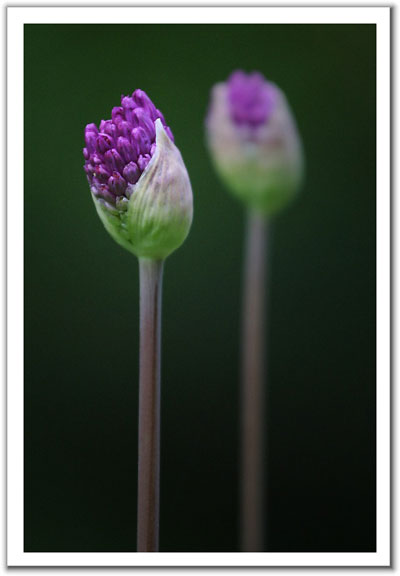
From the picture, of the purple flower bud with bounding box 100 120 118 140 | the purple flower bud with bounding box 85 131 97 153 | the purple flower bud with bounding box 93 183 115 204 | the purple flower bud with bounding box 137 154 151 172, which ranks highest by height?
the purple flower bud with bounding box 100 120 118 140

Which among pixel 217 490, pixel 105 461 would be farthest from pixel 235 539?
pixel 105 461

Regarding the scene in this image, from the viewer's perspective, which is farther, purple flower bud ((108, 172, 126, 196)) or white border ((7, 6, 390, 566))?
white border ((7, 6, 390, 566))

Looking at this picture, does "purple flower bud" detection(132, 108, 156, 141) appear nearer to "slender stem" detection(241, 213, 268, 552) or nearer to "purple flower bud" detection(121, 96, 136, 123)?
"purple flower bud" detection(121, 96, 136, 123)

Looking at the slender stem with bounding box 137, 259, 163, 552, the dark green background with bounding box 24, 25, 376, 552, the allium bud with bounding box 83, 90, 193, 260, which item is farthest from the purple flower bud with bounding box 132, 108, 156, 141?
the dark green background with bounding box 24, 25, 376, 552

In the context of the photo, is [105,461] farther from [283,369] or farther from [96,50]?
[96,50]

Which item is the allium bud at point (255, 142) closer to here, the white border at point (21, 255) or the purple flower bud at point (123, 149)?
the purple flower bud at point (123, 149)

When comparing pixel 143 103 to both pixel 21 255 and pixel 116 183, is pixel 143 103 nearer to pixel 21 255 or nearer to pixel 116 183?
pixel 116 183

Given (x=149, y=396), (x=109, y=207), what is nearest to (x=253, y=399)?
(x=149, y=396)
